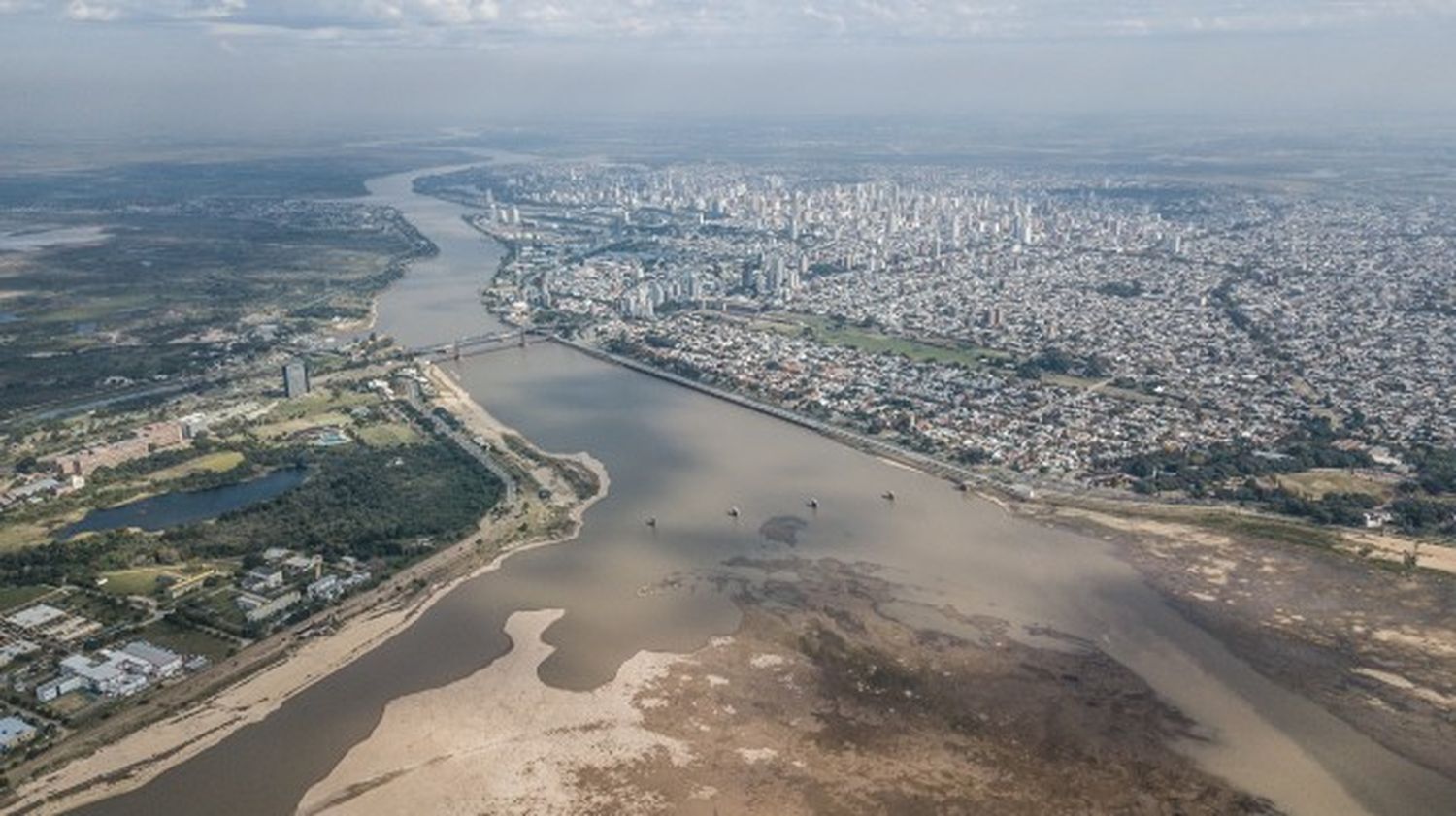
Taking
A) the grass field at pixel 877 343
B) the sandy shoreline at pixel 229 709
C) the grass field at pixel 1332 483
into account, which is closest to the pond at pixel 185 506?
the sandy shoreline at pixel 229 709

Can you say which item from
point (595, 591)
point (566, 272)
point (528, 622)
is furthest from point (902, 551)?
point (566, 272)

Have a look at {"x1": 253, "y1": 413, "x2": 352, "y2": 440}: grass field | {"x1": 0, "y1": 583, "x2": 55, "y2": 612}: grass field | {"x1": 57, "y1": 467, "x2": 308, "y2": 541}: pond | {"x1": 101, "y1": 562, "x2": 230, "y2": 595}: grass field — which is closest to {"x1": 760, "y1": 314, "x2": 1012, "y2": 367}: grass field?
{"x1": 253, "y1": 413, "x2": 352, "y2": 440}: grass field

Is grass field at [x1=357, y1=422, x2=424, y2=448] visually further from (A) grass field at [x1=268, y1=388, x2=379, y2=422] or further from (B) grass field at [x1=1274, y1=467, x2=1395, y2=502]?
(B) grass field at [x1=1274, y1=467, x2=1395, y2=502]

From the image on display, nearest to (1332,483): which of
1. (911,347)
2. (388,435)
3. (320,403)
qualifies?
(911,347)

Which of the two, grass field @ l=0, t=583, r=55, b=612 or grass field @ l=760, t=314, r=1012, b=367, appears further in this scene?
grass field @ l=760, t=314, r=1012, b=367

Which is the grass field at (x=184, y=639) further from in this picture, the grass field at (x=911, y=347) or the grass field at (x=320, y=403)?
the grass field at (x=911, y=347)

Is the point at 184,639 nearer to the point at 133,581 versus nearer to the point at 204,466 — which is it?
the point at 133,581
